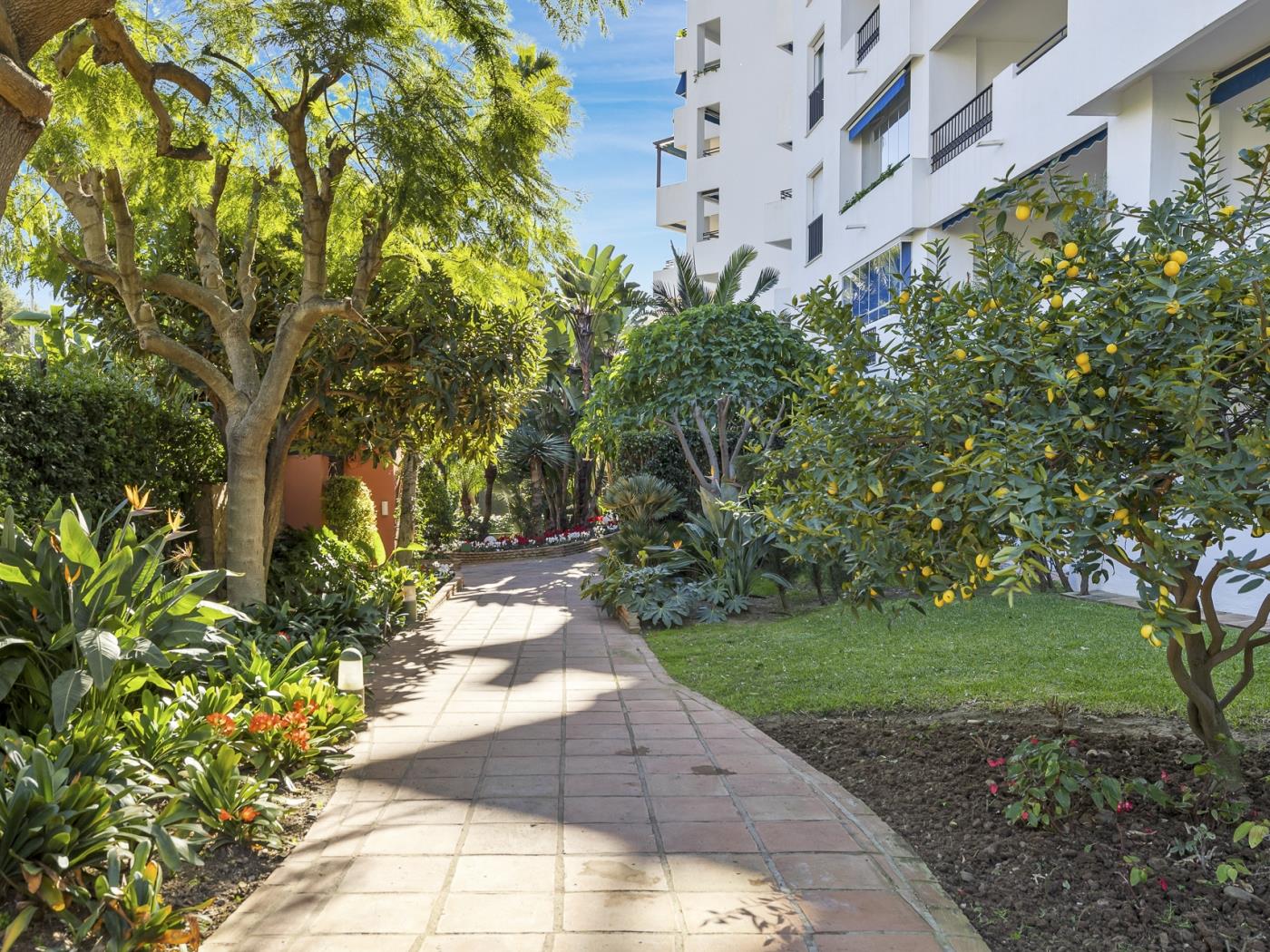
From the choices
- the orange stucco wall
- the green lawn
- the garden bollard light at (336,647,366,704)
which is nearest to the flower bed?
the orange stucco wall

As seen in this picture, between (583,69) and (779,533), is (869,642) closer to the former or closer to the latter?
(779,533)

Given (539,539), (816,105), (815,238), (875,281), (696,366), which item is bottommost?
(539,539)

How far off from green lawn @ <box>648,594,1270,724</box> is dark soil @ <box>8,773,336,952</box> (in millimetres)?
3136

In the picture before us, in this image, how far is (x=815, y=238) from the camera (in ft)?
73.4

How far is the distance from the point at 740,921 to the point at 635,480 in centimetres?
1031

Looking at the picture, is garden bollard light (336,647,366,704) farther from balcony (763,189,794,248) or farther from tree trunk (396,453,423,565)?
balcony (763,189,794,248)

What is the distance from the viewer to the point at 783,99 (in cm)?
2706

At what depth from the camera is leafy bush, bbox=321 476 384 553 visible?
12.4m

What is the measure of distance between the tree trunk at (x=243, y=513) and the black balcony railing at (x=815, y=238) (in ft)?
51.8

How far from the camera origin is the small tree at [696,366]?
40.6 feet

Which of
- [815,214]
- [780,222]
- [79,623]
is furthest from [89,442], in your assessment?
[780,222]

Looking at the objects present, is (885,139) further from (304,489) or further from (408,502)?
(304,489)

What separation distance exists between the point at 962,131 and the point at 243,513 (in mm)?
11829

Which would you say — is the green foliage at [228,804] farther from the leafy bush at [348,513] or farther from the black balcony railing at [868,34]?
the black balcony railing at [868,34]
